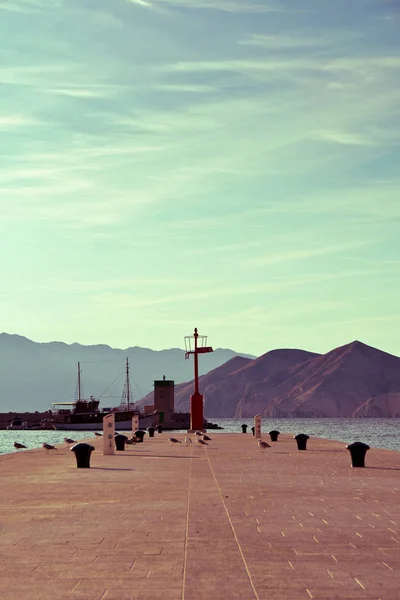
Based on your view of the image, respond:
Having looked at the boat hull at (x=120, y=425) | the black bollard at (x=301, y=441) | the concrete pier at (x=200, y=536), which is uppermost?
the boat hull at (x=120, y=425)

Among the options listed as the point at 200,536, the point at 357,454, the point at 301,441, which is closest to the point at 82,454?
the point at 357,454

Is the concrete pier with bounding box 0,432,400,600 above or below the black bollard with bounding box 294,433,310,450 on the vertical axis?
below

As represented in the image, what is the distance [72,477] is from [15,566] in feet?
50.5

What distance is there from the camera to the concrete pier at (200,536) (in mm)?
10594

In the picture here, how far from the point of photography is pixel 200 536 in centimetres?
1438

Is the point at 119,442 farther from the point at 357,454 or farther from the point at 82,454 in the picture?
the point at 357,454

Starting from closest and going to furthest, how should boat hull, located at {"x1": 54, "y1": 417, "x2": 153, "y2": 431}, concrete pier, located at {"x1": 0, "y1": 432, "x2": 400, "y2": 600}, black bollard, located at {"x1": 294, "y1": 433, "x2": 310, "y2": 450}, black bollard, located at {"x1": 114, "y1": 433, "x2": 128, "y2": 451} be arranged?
1. concrete pier, located at {"x1": 0, "y1": 432, "x2": 400, "y2": 600}
2. black bollard, located at {"x1": 114, "y1": 433, "x2": 128, "y2": 451}
3. black bollard, located at {"x1": 294, "y1": 433, "x2": 310, "y2": 450}
4. boat hull, located at {"x1": 54, "y1": 417, "x2": 153, "y2": 431}

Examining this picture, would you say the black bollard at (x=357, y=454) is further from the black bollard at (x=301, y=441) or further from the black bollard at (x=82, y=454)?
the black bollard at (x=301, y=441)

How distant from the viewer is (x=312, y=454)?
132 feet

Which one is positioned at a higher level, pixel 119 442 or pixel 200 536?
pixel 119 442

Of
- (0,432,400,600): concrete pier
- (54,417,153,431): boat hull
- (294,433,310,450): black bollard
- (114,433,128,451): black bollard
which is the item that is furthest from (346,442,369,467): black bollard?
(54,417,153,431): boat hull

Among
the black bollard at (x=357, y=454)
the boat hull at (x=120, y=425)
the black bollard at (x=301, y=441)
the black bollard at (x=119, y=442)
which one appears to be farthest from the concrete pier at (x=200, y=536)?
the boat hull at (x=120, y=425)

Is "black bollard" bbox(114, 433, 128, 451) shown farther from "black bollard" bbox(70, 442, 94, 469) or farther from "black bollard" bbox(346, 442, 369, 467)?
"black bollard" bbox(346, 442, 369, 467)

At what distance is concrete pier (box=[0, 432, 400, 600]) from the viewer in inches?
417
